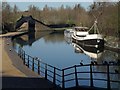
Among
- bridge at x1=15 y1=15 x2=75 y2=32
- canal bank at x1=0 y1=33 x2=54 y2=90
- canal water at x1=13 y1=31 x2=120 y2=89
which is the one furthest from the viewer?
bridge at x1=15 y1=15 x2=75 y2=32

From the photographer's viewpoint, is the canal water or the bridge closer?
the canal water

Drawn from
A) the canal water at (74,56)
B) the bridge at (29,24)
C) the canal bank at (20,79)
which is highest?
the bridge at (29,24)

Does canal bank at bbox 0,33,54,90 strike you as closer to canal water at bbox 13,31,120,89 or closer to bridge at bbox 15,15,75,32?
canal water at bbox 13,31,120,89

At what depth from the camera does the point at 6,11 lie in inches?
3280

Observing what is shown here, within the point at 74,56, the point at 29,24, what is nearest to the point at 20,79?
the point at 74,56

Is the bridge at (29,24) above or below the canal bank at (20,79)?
above

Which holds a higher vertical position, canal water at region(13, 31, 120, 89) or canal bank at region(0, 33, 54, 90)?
canal bank at region(0, 33, 54, 90)

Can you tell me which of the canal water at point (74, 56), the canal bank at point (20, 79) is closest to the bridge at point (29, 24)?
the canal water at point (74, 56)

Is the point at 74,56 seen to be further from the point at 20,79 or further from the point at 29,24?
the point at 29,24

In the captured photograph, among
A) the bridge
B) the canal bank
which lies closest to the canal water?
the canal bank

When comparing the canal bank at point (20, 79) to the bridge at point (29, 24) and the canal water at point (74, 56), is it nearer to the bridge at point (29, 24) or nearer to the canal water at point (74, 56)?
the canal water at point (74, 56)

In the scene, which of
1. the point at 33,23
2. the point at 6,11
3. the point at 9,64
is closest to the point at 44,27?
the point at 33,23

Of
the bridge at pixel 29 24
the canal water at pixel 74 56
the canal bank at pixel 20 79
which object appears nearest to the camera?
the canal bank at pixel 20 79

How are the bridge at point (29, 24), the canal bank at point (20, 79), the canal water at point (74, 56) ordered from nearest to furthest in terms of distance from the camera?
the canal bank at point (20, 79), the canal water at point (74, 56), the bridge at point (29, 24)
